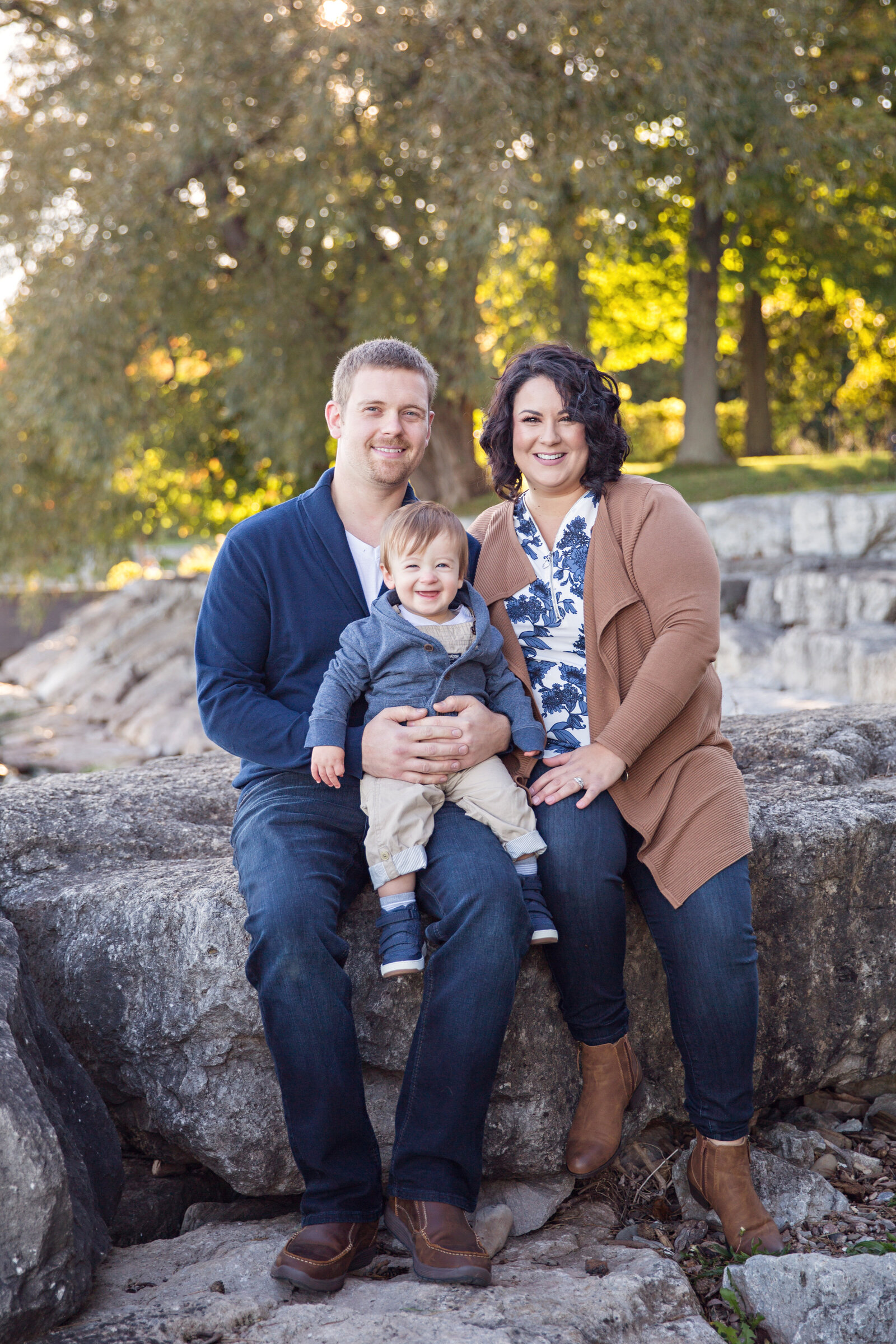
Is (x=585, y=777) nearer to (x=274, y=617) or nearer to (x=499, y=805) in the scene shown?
(x=499, y=805)

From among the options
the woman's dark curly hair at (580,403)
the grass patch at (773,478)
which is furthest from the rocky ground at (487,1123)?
the grass patch at (773,478)

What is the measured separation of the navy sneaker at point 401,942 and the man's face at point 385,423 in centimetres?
119

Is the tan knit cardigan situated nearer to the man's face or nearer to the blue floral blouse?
the blue floral blouse

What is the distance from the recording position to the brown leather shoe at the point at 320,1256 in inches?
87.0

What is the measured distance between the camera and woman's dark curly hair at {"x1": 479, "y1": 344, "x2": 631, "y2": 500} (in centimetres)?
285

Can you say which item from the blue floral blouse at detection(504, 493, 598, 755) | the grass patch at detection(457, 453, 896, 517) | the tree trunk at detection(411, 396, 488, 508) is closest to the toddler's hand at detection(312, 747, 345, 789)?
the blue floral blouse at detection(504, 493, 598, 755)

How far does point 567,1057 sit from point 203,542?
48.9 feet

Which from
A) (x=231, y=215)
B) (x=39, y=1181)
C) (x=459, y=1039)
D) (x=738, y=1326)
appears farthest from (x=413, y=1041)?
(x=231, y=215)

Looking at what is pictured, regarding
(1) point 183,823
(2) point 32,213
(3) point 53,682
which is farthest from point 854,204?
(1) point 183,823

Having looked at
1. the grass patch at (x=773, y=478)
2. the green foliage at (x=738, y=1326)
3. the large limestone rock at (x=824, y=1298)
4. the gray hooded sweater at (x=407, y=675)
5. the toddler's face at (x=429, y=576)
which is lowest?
the green foliage at (x=738, y=1326)

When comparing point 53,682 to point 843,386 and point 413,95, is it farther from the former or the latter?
point 843,386

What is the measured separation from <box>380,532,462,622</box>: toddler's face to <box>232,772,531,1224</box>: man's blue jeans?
0.62 metres

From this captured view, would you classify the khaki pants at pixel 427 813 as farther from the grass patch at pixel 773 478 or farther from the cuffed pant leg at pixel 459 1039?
the grass patch at pixel 773 478

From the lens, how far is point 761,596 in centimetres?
1084
